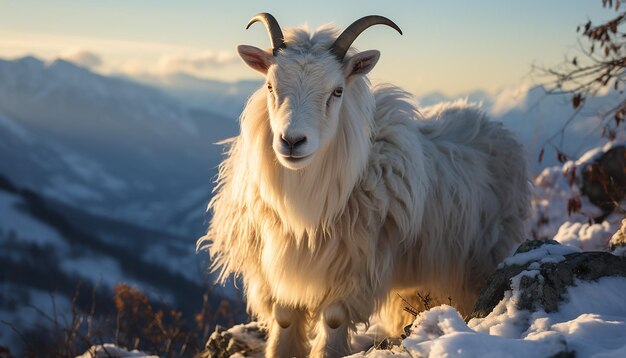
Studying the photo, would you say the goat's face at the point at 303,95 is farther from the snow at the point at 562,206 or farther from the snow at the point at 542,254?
the snow at the point at 562,206

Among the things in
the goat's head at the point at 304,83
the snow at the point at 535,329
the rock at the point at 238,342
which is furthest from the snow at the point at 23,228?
the snow at the point at 535,329

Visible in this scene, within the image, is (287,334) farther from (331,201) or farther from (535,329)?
(535,329)

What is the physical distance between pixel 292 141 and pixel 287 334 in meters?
1.76

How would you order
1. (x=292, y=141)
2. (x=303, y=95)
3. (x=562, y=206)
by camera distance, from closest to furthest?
(x=292, y=141) → (x=303, y=95) → (x=562, y=206)

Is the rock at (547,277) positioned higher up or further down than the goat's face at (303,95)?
further down

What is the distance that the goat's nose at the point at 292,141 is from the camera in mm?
4633

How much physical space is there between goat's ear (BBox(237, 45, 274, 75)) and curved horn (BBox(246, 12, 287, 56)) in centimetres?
7

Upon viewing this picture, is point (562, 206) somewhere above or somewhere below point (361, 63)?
above

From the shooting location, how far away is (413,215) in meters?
5.53

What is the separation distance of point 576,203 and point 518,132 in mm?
934

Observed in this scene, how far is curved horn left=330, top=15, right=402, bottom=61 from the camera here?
5.25m

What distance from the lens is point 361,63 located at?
5305mm

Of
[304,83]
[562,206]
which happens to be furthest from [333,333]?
[562,206]

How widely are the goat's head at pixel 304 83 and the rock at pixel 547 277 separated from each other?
142 cm
